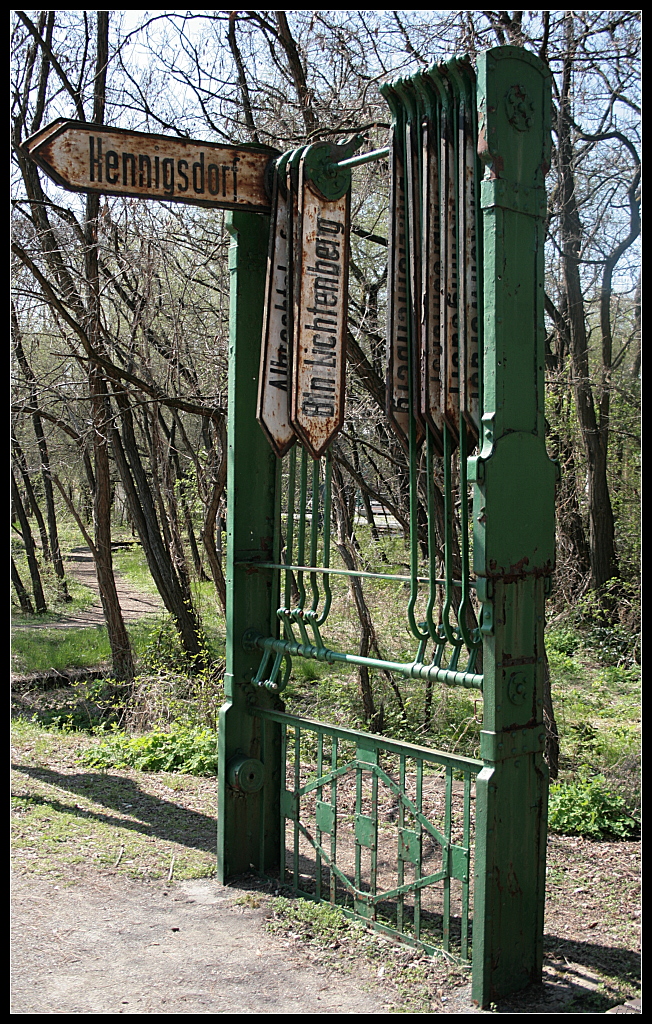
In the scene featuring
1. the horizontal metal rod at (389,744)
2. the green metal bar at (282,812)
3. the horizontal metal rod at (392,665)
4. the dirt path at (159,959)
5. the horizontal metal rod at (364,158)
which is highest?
the horizontal metal rod at (364,158)

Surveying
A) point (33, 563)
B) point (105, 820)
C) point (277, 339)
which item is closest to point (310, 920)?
point (105, 820)

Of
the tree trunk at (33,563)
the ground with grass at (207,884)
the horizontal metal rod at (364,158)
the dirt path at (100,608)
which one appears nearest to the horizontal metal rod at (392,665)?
the ground with grass at (207,884)

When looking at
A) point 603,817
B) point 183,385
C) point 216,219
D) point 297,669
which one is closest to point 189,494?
point 183,385

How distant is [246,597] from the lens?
16.3 feet

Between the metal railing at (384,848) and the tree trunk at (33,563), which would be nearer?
the metal railing at (384,848)

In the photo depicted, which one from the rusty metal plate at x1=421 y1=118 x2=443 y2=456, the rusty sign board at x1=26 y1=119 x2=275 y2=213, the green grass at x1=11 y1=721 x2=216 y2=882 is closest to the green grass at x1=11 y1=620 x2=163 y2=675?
the green grass at x1=11 y1=721 x2=216 y2=882

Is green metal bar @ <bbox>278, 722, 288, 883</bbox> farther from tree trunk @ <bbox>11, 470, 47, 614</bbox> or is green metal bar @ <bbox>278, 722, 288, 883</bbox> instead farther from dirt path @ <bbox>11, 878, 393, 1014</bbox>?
tree trunk @ <bbox>11, 470, 47, 614</bbox>

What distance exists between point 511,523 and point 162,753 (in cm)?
470

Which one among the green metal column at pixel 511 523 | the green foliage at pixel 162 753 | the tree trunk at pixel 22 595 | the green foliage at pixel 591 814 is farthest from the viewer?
the tree trunk at pixel 22 595

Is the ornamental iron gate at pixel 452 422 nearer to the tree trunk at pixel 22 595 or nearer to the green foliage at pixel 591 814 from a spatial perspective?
the green foliage at pixel 591 814

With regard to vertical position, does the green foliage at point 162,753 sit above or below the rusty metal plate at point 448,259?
below

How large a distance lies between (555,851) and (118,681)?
21.6 feet

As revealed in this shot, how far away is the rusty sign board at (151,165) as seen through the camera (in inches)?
167

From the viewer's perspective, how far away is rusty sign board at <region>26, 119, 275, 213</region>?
423 centimetres
